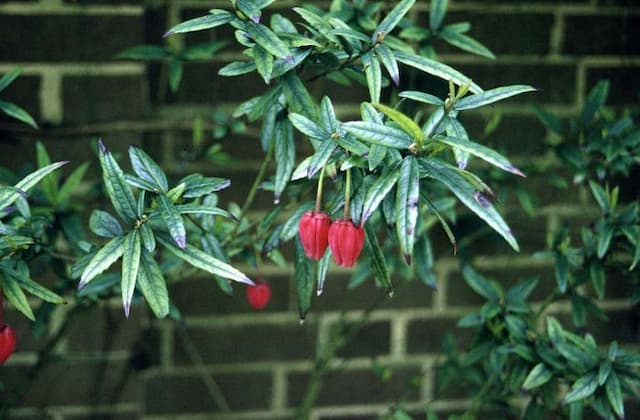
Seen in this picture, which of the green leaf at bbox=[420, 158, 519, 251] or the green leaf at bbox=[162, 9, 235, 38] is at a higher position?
the green leaf at bbox=[162, 9, 235, 38]

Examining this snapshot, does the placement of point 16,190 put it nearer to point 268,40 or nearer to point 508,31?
point 268,40

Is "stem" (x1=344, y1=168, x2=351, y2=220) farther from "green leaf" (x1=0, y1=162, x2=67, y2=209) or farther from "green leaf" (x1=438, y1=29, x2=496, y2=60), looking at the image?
"green leaf" (x1=438, y1=29, x2=496, y2=60)

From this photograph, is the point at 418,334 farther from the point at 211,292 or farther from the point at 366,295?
the point at 211,292

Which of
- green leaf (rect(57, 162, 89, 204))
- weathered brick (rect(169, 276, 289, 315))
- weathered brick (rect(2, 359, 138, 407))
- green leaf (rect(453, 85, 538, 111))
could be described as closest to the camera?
green leaf (rect(453, 85, 538, 111))

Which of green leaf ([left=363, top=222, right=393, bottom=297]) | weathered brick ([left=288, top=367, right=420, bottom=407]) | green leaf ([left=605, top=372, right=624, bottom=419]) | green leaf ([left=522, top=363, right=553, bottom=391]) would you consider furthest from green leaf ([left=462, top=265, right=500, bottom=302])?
green leaf ([left=363, top=222, right=393, bottom=297])

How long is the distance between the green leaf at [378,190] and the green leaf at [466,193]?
40 mm

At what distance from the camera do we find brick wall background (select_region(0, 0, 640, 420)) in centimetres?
172

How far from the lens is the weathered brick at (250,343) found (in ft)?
6.75

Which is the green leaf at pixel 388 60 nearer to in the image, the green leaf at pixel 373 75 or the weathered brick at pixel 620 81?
the green leaf at pixel 373 75

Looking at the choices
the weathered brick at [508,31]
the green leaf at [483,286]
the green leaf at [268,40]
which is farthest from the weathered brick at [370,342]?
the green leaf at [268,40]

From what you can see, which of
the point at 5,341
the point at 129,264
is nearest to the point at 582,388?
the point at 129,264

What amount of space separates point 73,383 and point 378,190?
105 centimetres

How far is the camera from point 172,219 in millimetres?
1192

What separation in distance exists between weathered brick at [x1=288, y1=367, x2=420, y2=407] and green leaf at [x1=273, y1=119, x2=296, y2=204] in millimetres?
854
